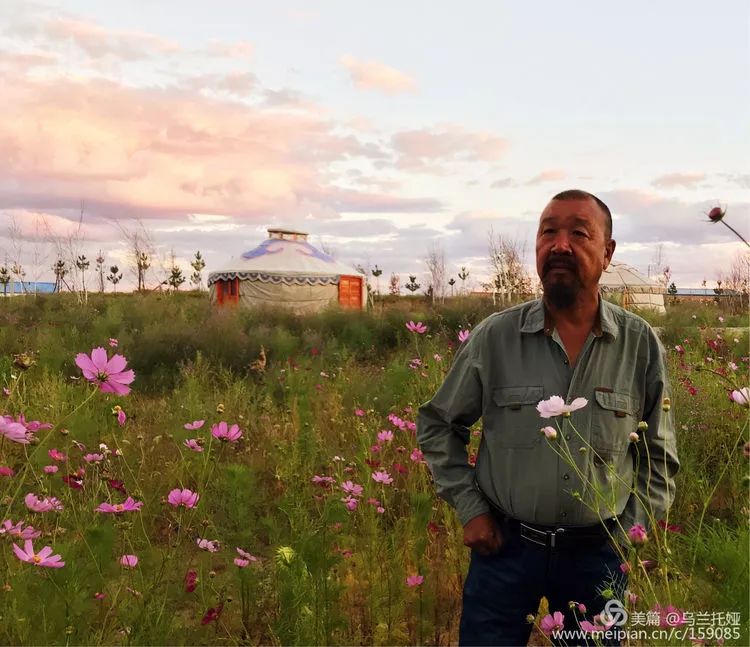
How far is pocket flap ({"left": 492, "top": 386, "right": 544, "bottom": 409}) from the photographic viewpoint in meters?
1.66

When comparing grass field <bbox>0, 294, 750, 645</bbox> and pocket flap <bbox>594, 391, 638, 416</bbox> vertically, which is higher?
pocket flap <bbox>594, 391, 638, 416</bbox>

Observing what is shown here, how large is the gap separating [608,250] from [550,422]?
514 mm

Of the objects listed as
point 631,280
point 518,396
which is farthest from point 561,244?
point 631,280

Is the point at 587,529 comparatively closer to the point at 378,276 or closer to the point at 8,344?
the point at 8,344

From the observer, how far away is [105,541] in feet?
6.10

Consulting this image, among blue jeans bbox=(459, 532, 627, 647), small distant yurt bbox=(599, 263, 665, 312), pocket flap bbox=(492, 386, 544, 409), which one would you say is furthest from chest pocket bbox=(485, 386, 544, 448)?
small distant yurt bbox=(599, 263, 665, 312)

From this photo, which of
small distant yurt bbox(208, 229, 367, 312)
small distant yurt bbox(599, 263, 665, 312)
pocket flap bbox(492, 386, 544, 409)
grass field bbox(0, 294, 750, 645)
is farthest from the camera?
small distant yurt bbox(599, 263, 665, 312)

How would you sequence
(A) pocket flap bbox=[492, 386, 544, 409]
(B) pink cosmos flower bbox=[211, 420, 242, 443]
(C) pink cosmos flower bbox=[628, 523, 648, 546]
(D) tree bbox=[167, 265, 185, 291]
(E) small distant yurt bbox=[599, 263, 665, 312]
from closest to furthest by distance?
(C) pink cosmos flower bbox=[628, 523, 648, 546], (A) pocket flap bbox=[492, 386, 544, 409], (B) pink cosmos flower bbox=[211, 420, 242, 443], (E) small distant yurt bbox=[599, 263, 665, 312], (D) tree bbox=[167, 265, 185, 291]

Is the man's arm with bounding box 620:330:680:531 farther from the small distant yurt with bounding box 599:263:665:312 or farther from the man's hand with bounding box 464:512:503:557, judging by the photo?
the small distant yurt with bounding box 599:263:665:312

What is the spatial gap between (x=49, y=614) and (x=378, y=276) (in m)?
39.1

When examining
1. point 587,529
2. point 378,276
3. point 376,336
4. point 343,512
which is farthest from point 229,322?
point 378,276

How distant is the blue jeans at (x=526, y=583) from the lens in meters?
1.62

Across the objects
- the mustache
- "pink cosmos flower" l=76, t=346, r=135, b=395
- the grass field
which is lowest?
the grass field

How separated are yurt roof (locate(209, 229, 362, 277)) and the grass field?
1272cm
